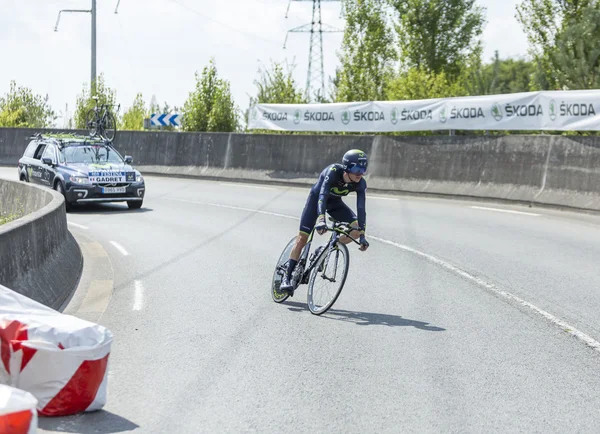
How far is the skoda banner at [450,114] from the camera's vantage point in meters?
20.0

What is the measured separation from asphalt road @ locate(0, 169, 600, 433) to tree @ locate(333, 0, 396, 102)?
95.9ft

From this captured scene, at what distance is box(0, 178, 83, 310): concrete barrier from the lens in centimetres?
725

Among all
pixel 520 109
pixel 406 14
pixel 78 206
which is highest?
pixel 406 14

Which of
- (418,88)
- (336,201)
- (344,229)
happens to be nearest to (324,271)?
(344,229)

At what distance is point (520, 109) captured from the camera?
21.4 m

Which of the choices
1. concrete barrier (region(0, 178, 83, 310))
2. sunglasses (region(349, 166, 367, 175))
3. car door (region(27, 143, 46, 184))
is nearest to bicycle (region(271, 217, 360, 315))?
sunglasses (region(349, 166, 367, 175))

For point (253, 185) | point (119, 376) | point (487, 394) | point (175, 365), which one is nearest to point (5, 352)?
point (119, 376)

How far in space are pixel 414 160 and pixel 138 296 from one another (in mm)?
15187

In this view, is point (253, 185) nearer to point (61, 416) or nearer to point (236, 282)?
point (236, 282)

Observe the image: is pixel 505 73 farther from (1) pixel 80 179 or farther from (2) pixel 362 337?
(2) pixel 362 337

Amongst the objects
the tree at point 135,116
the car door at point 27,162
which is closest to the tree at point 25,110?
the tree at point 135,116

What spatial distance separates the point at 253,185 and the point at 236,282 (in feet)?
55.3

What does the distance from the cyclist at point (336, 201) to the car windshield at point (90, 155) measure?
12271mm

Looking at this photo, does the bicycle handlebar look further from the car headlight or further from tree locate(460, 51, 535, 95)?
tree locate(460, 51, 535, 95)
